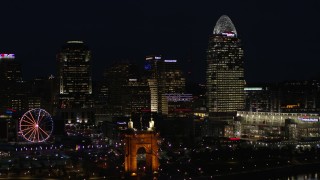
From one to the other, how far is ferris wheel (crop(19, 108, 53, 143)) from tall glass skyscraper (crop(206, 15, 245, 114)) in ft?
132

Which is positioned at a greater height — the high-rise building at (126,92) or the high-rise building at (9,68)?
the high-rise building at (9,68)

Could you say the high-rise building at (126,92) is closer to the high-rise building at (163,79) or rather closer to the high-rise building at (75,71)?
the high-rise building at (163,79)

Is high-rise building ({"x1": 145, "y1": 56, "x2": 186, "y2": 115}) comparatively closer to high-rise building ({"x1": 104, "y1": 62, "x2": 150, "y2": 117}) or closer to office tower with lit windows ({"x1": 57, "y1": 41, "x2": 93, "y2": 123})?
high-rise building ({"x1": 104, "y1": 62, "x2": 150, "y2": 117})

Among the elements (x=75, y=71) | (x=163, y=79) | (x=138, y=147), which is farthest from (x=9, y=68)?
(x=138, y=147)

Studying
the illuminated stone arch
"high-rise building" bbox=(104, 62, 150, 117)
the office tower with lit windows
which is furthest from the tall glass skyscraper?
the illuminated stone arch

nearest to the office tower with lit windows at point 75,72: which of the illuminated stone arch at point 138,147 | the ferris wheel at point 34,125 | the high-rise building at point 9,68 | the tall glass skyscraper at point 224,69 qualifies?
the high-rise building at point 9,68

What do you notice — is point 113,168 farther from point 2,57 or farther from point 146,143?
point 2,57

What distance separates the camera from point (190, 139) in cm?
6384

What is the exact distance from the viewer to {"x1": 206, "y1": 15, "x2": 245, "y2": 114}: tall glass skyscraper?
90.4 meters

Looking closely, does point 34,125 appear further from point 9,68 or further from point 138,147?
point 9,68

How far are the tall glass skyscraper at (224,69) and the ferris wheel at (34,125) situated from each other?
132 ft

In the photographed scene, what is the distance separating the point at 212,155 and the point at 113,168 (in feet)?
33.5

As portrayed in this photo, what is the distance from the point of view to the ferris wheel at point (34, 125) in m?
54.8

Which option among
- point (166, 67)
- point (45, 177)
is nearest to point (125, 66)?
point (166, 67)
